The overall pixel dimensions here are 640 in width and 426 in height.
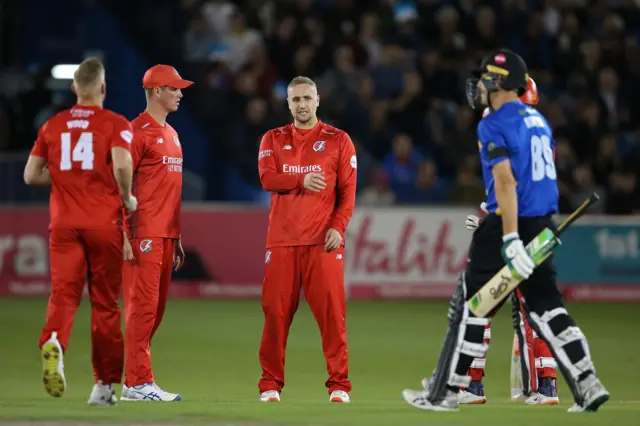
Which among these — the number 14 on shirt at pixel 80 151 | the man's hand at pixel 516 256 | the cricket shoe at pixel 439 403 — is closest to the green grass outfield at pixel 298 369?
the cricket shoe at pixel 439 403

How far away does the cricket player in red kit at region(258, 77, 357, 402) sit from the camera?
1030 centimetres

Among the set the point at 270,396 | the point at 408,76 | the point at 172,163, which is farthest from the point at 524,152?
the point at 408,76

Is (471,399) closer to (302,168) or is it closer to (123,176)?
(302,168)

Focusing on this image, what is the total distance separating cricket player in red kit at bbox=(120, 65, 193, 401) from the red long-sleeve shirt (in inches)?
31.2

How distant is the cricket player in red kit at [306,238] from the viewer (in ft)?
33.8

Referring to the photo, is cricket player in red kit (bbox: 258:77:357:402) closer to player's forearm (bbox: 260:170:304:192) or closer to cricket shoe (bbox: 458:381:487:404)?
player's forearm (bbox: 260:170:304:192)

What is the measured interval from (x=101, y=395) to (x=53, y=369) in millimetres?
522

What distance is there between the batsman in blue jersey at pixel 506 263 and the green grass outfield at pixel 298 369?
0.77 feet

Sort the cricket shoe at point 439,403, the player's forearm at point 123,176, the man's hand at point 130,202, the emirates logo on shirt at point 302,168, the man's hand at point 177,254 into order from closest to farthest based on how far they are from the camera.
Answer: the cricket shoe at point 439,403 < the player's forearm at point 123,176 < the man's hand at point 130,202 < the emirates logo on shirt at point 302,168 < the man's hand at point 177,254

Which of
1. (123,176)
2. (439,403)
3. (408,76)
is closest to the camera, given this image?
(439,403)

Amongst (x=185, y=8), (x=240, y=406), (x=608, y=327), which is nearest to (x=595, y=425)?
(x=240, y=406)

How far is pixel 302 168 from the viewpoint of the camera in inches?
412

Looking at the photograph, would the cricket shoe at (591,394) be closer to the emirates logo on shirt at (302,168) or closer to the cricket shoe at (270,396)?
the cricket shoe at (270,396)

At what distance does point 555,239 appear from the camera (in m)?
8.29
